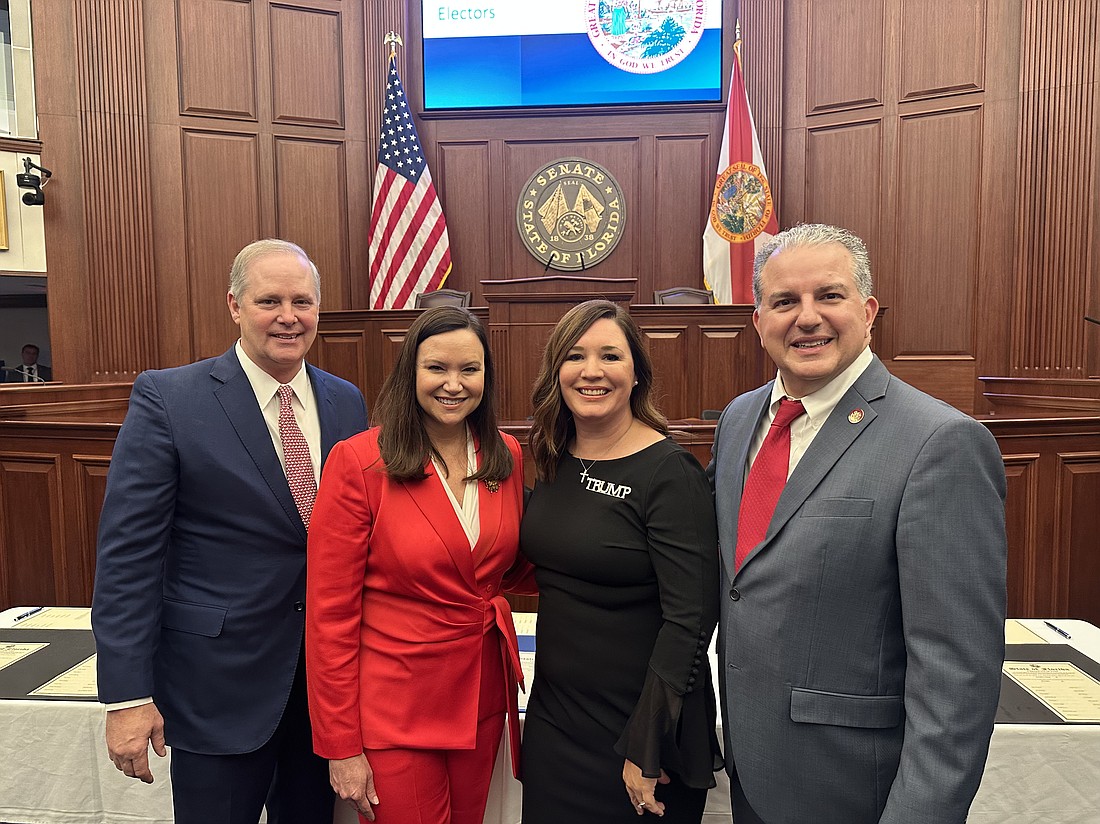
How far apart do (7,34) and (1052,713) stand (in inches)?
369

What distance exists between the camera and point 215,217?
6.81 meters

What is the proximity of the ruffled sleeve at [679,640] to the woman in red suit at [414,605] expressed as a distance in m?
0.33

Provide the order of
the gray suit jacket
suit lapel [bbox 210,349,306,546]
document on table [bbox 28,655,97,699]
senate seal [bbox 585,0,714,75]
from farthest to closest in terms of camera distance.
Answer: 1. senate seal [bbox 585,0,714,75]
2. document on table [bbox 28,655,97,699]
3. suit lapel [bbox 210,349,306,546]
4. the gray suit jacket

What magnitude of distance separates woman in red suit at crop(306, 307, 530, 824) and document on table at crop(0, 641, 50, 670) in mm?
1394

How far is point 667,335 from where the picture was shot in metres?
4.78

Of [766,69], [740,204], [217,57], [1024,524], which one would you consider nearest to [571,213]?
[740,204]

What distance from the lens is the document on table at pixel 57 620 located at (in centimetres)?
256

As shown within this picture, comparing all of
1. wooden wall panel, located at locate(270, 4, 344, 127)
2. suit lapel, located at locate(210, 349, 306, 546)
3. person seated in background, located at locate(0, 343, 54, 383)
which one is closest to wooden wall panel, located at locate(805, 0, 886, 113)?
wooden wall panel, located at locate(270, 4, 344, 127)

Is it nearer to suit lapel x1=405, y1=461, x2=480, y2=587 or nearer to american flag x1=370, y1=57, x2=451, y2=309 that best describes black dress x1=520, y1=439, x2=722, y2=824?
suit lapel x1=405, y1=461, x2=480, y2=587

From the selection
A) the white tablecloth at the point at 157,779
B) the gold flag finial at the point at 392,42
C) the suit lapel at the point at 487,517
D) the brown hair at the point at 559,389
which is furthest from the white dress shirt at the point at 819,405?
the gold flag finial at the point at 392,42

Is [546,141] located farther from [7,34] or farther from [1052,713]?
[1052,713]

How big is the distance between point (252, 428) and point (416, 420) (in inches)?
15.6

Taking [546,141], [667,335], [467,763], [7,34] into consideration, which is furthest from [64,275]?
[467,763]

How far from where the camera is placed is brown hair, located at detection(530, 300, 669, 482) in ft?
5.17
